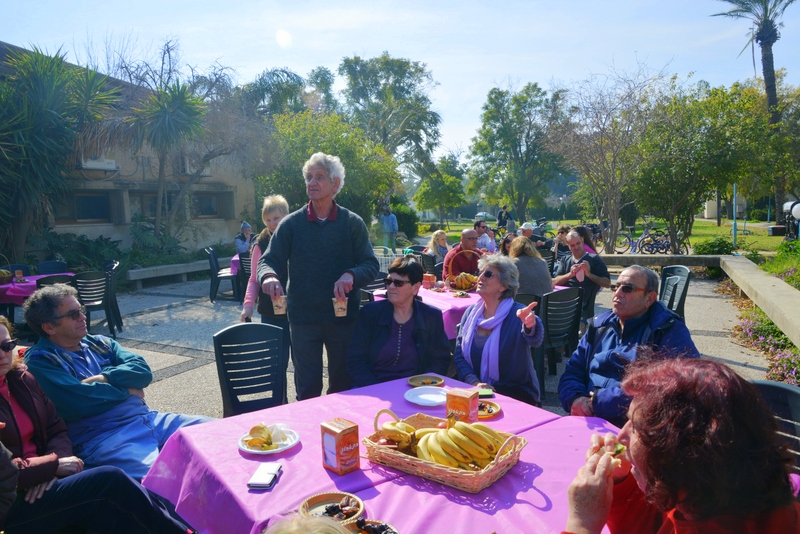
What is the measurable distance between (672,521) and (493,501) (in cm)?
57

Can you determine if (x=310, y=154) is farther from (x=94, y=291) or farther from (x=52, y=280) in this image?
(x=52, y=280)

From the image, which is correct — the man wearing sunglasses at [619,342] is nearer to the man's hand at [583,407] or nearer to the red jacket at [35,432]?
the man's hand at [583,407]

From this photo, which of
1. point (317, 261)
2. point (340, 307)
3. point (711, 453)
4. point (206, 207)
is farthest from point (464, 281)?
point (206, 207)

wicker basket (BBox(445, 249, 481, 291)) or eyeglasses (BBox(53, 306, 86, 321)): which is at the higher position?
eyeglasses (BBox(53, 306, 86, 321))

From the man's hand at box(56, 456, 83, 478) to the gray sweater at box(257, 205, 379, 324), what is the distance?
1.53m

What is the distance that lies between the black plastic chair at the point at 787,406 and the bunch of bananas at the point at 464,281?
13.4ft

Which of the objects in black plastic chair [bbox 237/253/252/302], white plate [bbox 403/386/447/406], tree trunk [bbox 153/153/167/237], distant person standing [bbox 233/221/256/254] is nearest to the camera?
white plate [bbox 403/386/447/406]

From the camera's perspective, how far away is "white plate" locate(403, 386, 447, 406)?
2.62 meters

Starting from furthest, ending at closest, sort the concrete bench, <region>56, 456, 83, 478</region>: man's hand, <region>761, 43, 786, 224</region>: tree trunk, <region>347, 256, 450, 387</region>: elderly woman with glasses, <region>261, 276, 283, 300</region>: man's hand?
<region>761, 43, 786, 224</region>: tree trunk
the concrete bench
<region>347, 256, 450, 387</region>: elderly woman with glasses
<region>261, 276, 283, 300</region>: man's hand
<region>56, 456, 83, 478</region>: man's hand

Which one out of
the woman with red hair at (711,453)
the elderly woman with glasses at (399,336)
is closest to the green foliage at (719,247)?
the elderly woman with glasses at (399,336)

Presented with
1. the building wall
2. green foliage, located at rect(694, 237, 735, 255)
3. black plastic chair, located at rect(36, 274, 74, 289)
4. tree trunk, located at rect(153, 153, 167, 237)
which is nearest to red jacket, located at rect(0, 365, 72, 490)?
black plastic chair, located at rect(36, 274, 74, 289)

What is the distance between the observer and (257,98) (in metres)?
20.5

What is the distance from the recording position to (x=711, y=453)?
117 cm

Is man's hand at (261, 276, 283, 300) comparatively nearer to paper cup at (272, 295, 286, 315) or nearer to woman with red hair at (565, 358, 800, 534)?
paper cup at (272, 295, 286, 315)
